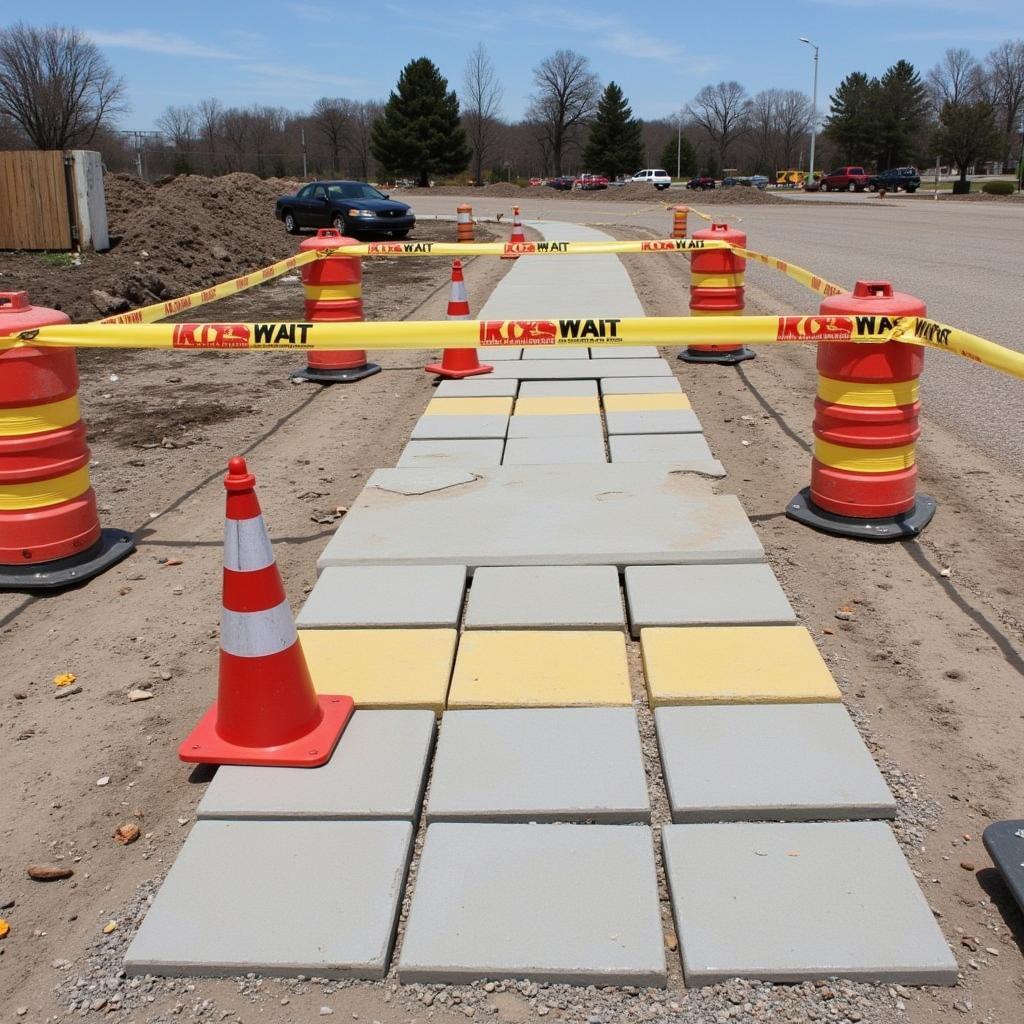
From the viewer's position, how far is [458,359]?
9617mm

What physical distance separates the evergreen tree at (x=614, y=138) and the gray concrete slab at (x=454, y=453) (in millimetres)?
87355

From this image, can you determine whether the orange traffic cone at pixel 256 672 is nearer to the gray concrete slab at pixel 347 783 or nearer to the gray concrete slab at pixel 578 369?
the gray concrete slab at pixel 347 783

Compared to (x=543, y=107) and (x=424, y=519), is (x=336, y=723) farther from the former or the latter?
(x=543, y=107)

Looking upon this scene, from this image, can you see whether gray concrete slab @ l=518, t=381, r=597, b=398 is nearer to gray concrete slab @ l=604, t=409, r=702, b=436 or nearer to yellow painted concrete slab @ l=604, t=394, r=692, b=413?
yellow painted concrete slab @ l=604, t=394, r=692, b=413

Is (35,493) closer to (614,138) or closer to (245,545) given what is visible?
(245,545)

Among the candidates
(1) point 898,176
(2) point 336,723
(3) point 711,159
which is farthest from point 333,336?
(3) point 711,159

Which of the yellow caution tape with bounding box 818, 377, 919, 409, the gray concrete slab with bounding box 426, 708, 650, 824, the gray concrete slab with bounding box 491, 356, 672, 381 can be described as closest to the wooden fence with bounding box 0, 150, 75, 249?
the gray concrete slab with bounding box 491, 356, 672, 381

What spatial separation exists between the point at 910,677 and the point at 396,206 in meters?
24.1

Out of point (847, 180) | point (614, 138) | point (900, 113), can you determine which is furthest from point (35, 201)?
point (900, 113)

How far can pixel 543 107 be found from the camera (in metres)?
99.1

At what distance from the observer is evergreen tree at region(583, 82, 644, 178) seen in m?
88.1

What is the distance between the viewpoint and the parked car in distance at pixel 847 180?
63.2m

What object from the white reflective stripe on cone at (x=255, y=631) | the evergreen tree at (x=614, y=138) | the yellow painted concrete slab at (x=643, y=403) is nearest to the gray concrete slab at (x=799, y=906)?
the white reflective stripe on cone at (x=255, y=631)

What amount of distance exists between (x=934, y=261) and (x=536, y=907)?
63.3ft
